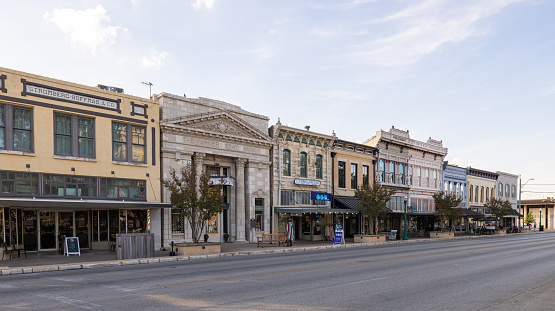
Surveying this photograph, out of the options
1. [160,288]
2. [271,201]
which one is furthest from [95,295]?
[271,201]

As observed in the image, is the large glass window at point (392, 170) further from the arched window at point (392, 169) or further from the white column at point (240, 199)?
the white column at point (240, 199)

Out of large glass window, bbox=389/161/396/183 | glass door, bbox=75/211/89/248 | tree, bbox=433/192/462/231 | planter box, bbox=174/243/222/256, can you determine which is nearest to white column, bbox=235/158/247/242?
planter box, bbox=174/243/222/256

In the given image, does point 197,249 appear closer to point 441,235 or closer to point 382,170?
point 382,170

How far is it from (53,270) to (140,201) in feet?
31.4

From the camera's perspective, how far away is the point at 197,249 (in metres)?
23.1

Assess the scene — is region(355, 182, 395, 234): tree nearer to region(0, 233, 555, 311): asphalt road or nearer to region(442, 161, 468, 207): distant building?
region(0, 233, 555, 311): asphalt road

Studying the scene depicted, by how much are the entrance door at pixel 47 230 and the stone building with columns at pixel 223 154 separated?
6124 millimetres

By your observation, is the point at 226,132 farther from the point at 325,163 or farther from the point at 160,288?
the point at 160,288

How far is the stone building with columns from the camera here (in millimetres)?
28766

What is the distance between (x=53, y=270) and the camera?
17.3 metres

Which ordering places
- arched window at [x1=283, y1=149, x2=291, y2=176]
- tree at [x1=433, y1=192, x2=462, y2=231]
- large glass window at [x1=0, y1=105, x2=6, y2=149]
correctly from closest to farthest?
large glass window at [x1=0, y1=105, x2=6, y2=149] → arched window at [x1=283, y1=149, x2=291, y2=176] → tree at [x1=433, y1=192, x2=462, y2=231]

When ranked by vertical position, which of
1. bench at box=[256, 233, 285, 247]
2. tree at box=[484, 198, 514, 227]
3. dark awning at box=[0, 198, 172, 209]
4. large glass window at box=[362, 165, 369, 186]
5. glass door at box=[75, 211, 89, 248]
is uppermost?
large glass window at box=[362, 165, 369, 186]

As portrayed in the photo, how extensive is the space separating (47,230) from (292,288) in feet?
56.3

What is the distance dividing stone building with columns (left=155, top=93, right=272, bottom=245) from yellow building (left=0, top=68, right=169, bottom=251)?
107cm
